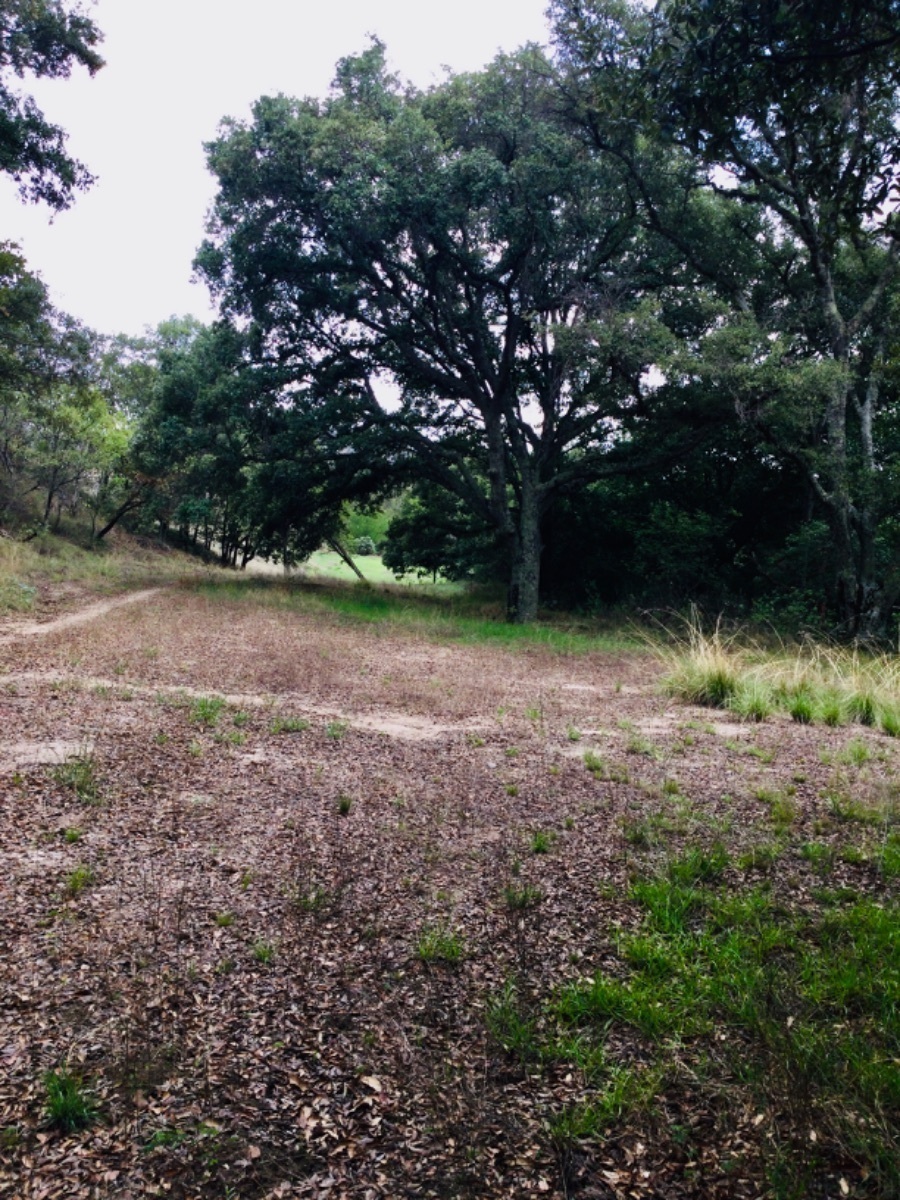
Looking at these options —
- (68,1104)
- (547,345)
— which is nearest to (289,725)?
(68,1104)

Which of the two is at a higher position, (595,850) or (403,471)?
(403,471)

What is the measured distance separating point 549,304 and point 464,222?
2381 mm

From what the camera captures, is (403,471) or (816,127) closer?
(816,127)

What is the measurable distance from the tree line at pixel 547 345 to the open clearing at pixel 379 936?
907cm

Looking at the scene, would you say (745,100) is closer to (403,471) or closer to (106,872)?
(106,872)

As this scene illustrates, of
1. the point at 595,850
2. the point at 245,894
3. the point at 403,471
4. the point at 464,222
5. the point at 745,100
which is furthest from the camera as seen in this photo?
the point at 403,471

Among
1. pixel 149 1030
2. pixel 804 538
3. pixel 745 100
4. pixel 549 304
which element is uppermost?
pixel 549 304

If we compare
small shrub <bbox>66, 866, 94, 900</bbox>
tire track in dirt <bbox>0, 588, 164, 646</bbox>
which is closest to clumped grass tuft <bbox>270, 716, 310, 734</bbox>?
small shrub <bbox>66, 866, 94, 900</bbox>

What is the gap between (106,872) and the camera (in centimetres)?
308

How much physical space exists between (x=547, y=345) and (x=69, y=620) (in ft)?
37.9

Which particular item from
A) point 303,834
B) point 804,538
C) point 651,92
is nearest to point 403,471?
point 804,538

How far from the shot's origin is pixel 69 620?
11.3 m

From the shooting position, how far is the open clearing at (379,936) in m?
1.83

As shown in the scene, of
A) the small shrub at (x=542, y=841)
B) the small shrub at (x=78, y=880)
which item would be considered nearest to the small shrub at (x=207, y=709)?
the small shrub at (x=78, y=880)
